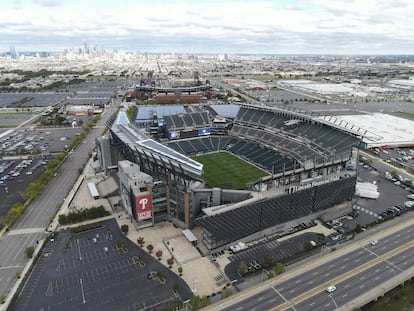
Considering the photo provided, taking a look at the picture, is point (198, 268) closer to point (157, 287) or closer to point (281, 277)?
point (157, 287)

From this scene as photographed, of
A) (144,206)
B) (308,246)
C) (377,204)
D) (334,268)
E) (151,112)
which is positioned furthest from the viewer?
(151,112)

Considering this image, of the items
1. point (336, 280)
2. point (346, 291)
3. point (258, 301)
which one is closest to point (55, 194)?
point (258, 301)

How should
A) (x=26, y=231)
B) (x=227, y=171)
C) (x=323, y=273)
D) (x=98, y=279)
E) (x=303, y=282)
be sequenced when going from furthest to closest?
(x=227, y=171) < (x=26, y=231) < (x=98, y=279) < (x=323, y=273) < (x=303, y=282)

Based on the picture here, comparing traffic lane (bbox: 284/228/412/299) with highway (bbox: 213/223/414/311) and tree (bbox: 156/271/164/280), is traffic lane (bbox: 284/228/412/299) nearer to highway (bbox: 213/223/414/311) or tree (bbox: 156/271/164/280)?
highway (bbox: 213/223/414/311)

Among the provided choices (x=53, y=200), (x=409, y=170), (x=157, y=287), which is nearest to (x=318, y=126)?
(x=409, y=170)

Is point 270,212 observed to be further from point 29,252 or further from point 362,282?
point 29,252

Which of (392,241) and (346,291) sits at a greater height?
(392,241)
